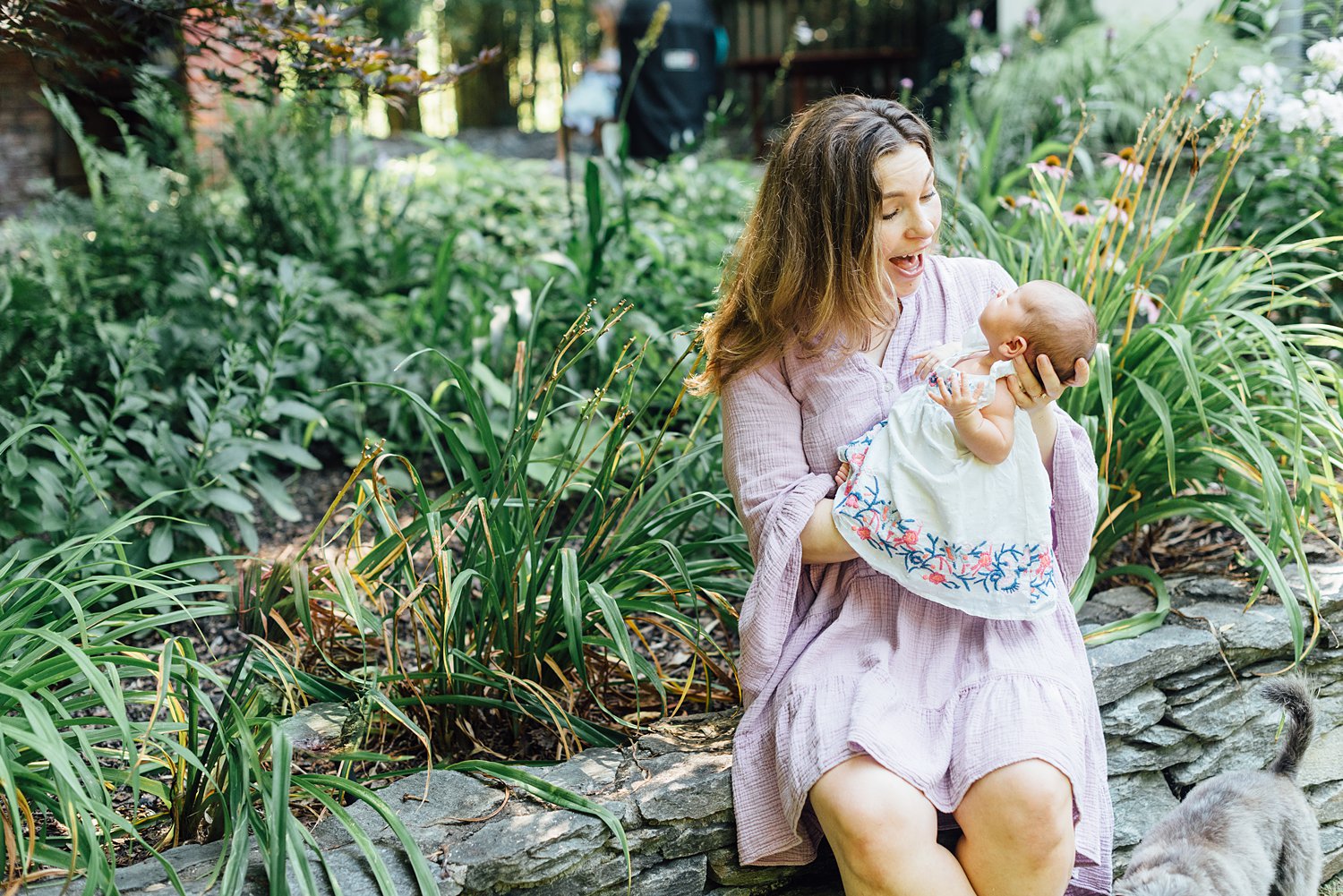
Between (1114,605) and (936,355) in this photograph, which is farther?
(1114,605)

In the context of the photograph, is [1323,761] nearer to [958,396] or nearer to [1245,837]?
[1245,837]

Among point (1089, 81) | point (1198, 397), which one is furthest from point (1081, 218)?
point (1089, 81)

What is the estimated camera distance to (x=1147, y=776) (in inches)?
93.9

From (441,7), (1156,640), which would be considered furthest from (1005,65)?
(441,7)

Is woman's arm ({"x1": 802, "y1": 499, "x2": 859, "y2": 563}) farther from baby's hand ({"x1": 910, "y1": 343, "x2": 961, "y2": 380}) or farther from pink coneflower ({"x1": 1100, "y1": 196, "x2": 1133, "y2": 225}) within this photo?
pink coneflower ({"x1": 1100, "y1": 196, "x2": 1133, "y2": 225})

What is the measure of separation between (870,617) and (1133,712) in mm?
693

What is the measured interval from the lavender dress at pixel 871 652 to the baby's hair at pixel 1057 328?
0.92 ft

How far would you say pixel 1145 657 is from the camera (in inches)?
91.4

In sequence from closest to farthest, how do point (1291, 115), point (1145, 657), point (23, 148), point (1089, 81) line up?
point (1145, 657)
point (1291, 115)
point (1089, 81)
point (23, 148)

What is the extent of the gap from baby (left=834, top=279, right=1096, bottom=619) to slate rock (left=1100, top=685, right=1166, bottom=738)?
54 centimetres

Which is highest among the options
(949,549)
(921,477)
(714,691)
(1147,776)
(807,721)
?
(921,477)

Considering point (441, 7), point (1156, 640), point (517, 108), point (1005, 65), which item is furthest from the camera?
point (517, 108)

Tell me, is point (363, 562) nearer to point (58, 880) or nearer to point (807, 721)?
point (58, 880)

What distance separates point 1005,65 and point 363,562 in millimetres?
4454
